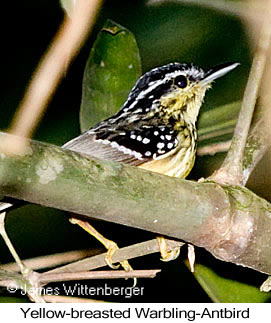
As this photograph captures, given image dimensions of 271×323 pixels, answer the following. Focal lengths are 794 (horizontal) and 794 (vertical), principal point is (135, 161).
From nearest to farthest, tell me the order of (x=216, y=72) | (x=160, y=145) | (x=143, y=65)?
1. (x=160, y=145)
2. (x=216, y=72)
3. (x=143, y=65)

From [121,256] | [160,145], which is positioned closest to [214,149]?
[160,145]

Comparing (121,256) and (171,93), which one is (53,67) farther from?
(171,93)

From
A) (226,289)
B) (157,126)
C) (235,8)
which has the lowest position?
(226,289)

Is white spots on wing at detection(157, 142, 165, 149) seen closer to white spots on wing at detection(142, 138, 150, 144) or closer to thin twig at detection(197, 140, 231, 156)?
white spots on wing at detection(142, 138, 150, 144)

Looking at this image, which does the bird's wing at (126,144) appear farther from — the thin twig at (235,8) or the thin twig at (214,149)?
the thin twig at (235,8)

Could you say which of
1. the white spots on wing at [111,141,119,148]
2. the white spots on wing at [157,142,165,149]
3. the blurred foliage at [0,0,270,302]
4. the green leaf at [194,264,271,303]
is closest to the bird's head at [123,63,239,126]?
the blurred foliage at [0,0,270,302]

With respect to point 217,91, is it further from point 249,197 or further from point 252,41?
point 249,197
